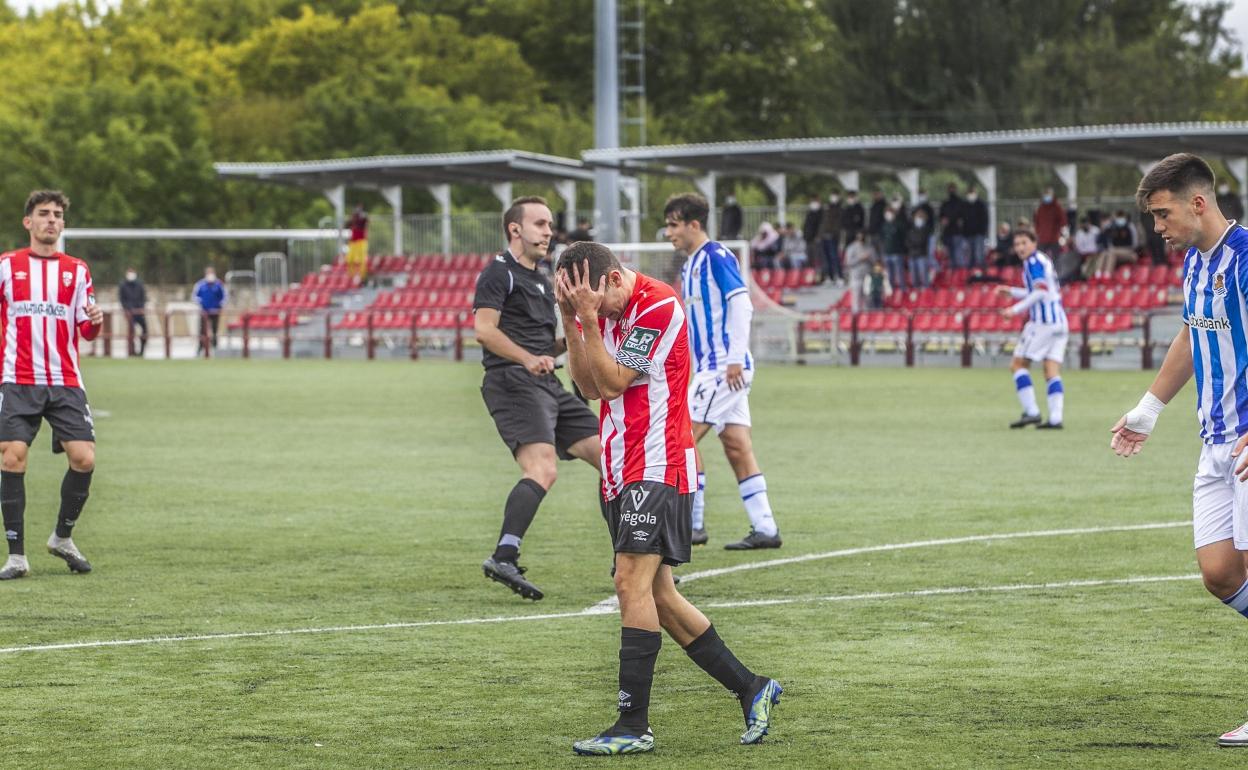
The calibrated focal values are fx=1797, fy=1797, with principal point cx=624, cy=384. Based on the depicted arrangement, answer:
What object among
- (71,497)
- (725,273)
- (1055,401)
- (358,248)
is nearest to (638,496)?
(725,273)

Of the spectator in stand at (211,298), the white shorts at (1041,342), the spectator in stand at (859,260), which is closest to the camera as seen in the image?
the white shorts at (1041,342)

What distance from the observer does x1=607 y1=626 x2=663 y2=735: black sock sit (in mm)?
6012

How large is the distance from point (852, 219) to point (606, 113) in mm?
7285

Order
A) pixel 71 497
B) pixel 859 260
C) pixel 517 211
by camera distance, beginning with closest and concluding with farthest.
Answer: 1. pixel 517 211
2. pixel 71 497
3. pixel 859 260

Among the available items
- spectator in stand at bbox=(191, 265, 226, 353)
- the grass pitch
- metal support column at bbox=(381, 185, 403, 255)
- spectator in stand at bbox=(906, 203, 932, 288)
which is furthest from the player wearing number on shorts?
metal support column at bbox=(381, 185, 403, 255)

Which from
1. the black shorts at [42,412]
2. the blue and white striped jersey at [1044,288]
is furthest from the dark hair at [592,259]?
the blue and white striped jersey at [1044,288]

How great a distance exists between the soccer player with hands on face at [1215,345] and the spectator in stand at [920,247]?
3083 centimetres

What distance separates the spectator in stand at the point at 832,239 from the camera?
37906mm

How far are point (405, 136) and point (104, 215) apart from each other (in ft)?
36.9

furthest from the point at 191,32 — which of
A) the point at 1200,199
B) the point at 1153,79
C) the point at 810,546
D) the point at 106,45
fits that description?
the point at 1200,199

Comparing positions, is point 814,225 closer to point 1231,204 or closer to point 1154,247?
point 1154,247

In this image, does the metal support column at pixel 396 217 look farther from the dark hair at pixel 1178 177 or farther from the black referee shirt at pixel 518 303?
the dark hair at pixel 1178 177

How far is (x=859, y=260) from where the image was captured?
1460 inches

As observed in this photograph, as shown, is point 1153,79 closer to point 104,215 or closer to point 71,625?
point 104,215
